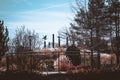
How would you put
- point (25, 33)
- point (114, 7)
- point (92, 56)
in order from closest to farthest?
1. point (92, 56)
2. point (114, 7)
3. point (25, 33)

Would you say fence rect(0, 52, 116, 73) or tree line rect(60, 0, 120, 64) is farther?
tree line rect(60, 0, 120, 64)

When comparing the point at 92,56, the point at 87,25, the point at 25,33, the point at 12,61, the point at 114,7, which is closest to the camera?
the point at 12,61

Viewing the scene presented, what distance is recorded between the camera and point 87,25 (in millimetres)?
34469

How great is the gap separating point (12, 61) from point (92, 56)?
6.25m

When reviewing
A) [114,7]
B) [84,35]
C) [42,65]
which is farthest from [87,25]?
[42,65]

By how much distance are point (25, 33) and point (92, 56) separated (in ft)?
83.9

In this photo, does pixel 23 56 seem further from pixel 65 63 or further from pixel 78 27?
pixel 78 27

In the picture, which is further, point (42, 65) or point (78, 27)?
point (78, 27)

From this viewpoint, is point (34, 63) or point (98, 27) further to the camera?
point (98, 27)

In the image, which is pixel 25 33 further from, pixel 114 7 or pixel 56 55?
pixel 56 55

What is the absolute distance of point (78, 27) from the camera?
36625mm

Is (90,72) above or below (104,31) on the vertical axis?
below

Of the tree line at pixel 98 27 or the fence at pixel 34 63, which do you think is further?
the tree line at pixel 98 27

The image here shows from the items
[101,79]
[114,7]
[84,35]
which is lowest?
[101,79]
